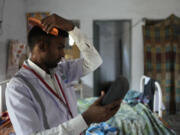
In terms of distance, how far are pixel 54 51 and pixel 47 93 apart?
236 mm

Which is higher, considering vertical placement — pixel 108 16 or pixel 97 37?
pixel 108 16

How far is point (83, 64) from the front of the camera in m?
1.22

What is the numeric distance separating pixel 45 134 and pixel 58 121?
23 centimetres

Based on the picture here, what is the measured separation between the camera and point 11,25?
288 cm

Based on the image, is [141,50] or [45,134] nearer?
[45,134]

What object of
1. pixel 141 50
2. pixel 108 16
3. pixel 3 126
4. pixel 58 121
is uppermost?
pixel 108 16

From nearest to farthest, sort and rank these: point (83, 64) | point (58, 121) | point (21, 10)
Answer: point (58, 121), point (83, 64), point (21, 10)

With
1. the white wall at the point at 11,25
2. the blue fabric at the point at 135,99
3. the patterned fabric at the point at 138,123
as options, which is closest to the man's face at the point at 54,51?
the patterned fabric at the point at 138,123

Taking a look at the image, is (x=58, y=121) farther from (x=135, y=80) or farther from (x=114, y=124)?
(x=135, y=80)

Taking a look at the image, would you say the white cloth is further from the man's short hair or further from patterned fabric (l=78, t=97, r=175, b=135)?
patterned fabric (l=78, t=97, r=175, b=135)

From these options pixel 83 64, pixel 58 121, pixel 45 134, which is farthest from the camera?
pixel 83 64

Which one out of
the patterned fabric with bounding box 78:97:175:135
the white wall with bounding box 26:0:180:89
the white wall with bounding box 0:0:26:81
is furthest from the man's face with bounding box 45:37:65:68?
the white wall with bounding box 26:0:180:89

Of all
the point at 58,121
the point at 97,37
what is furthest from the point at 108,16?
the point at 58,121

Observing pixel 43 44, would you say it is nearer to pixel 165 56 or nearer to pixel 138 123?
pixel 138 123
